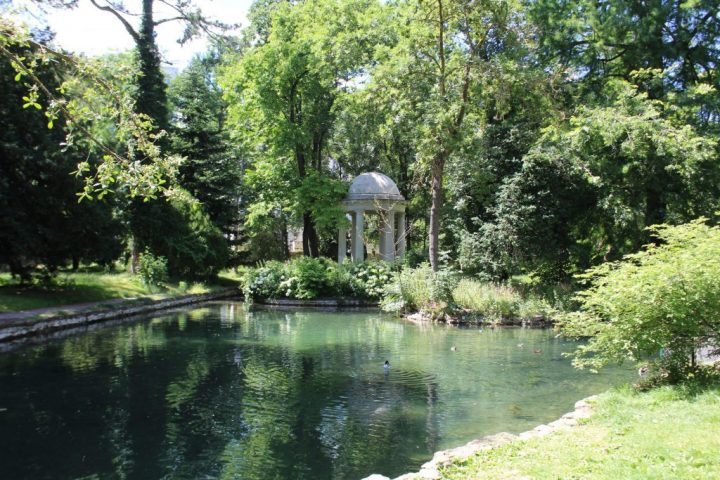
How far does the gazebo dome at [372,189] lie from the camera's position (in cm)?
2576

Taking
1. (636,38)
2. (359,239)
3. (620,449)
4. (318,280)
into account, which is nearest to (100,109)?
(620,449)

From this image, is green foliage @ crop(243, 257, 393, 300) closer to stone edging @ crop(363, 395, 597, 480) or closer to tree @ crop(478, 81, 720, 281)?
tree @ crop(478, 81, 720, 281)

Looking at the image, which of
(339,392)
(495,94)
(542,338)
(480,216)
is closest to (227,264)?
(480,216)

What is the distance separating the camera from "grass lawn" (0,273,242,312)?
→ 52.6 feet

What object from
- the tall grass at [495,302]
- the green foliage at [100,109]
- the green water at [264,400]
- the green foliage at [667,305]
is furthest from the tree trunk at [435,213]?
the green foliage at [100,109]

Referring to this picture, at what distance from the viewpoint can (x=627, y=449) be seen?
4660mm

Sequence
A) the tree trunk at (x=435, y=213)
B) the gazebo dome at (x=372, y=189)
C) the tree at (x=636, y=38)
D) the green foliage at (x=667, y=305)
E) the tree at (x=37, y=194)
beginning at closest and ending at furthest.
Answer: the green foliage at (x=667, y=305)
the tree at (x=37, y=194)
the tree at (x=636, y=38)
the tree trunk at (x=435, y=213)
the gazebo dome at (x=372, y=189)

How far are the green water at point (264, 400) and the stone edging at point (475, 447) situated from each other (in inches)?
25.9

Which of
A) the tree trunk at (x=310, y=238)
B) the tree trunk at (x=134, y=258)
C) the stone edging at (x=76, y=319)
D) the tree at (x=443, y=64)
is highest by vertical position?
the tree at (x=443, y=64)

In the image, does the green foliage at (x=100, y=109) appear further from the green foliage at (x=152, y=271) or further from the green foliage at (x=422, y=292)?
the green foliage at (x=152, y=271)

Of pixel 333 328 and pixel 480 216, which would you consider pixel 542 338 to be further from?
pixel 480 216

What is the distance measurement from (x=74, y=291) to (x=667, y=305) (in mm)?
17475

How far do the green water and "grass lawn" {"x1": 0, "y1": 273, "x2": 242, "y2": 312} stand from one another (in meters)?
3.37

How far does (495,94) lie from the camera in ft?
58.7
